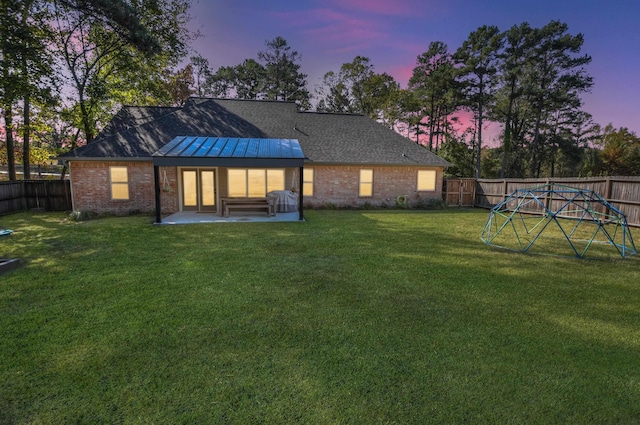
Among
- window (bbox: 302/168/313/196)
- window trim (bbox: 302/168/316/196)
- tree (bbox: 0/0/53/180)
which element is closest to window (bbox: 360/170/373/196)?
window trim (bbox: 302/168/316/196)

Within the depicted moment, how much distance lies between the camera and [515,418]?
2.38m

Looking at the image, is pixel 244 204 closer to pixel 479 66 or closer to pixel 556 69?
pixel 479 66

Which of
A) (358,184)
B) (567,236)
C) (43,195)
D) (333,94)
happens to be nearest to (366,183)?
(358,184)

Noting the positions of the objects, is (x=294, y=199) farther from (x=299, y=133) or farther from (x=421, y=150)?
(x=421, y=150)

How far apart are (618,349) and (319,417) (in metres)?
3.47

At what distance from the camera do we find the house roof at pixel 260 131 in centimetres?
1428

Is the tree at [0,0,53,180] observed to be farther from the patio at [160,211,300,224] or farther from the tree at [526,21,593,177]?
the tree at [526,21,593,177]

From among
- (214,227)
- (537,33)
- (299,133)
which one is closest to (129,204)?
(214,227)

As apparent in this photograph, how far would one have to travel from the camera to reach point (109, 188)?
13547 mm

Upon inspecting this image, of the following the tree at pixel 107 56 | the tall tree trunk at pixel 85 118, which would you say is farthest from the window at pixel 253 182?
the tall tree trunk at pixel 85 118

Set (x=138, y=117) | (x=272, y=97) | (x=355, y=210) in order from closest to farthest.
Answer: (x=355, y=210) < (x=138, y=117) < (x=272, y=97)

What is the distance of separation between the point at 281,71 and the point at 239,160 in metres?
29.2

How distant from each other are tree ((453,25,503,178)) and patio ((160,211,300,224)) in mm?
23910

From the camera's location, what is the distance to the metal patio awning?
35.9 feet
